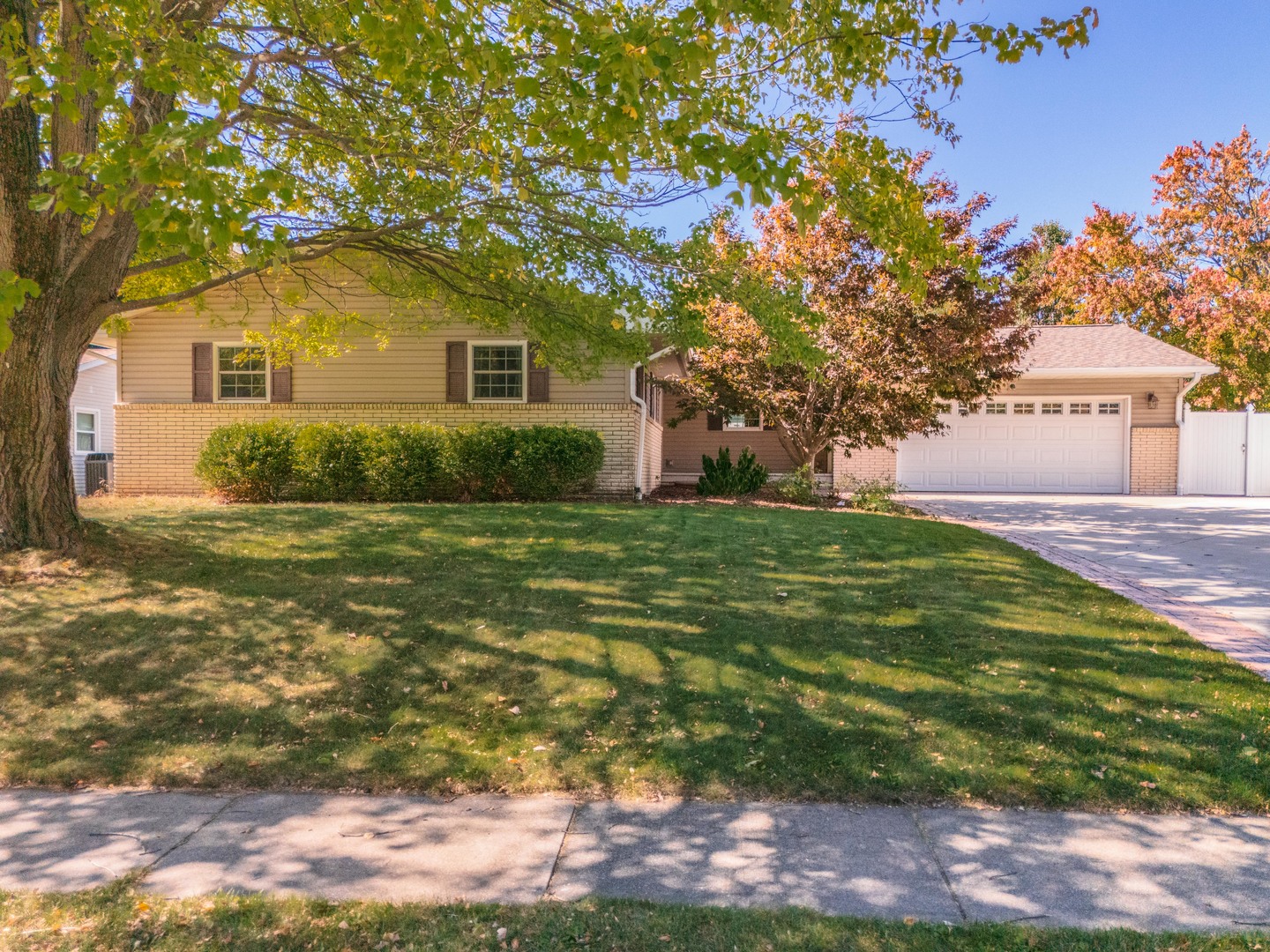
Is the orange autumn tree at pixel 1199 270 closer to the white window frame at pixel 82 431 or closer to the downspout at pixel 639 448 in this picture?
the downspout at pixel 639 448

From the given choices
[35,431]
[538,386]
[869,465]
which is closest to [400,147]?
[35,431]

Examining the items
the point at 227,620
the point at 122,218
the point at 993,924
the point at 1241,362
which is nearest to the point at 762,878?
the point at 993,924

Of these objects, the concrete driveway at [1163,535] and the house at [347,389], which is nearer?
the concrete driveway at [1163,535]

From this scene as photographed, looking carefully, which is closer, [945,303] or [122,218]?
[122,218]

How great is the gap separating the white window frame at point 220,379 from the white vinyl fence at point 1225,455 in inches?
802

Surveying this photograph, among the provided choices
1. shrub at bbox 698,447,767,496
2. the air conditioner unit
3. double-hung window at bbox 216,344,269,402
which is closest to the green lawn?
double-hung window at bbox 216,344,269,402

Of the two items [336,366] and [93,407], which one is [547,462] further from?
[93,407]

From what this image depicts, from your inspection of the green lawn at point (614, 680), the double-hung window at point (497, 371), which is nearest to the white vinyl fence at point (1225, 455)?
the green lawn at point (614, 680)

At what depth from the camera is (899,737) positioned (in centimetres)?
417

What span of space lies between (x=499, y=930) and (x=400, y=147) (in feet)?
20.7

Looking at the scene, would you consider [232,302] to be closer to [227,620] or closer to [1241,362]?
[227,620]

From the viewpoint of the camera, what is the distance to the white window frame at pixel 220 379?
46.8 ft

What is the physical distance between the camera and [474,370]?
1408cm

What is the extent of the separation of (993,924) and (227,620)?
213 inches
